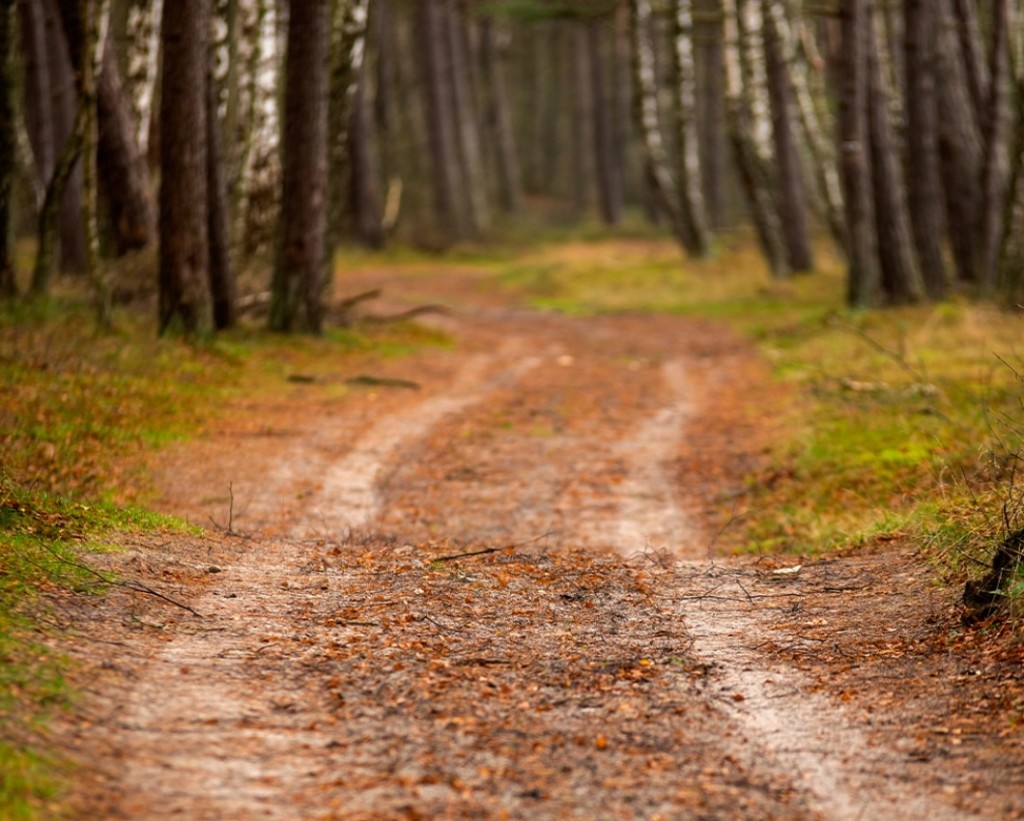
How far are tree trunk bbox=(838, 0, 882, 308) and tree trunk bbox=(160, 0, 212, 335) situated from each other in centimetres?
983

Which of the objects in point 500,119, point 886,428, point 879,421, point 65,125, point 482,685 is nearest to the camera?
point 482,685

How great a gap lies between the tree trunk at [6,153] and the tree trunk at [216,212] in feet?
7.26

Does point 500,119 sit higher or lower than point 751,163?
higher

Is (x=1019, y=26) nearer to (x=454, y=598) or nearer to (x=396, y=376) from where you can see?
(x=396, y=376)

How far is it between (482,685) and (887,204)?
15.8m

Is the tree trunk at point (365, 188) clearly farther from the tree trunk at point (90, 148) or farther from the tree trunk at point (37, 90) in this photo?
the tree trunk at point (90, 148)

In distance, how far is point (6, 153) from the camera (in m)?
14.5

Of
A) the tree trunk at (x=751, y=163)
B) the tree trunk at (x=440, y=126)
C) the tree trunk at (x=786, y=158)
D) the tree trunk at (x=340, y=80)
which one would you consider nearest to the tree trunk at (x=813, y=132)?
the tree trunk at (x=786, y=158)

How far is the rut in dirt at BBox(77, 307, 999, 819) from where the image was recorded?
4.32 meters

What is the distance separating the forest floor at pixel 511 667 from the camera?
434 cm

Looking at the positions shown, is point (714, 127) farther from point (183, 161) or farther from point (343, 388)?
point (183, 161)

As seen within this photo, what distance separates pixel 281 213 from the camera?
636 inches

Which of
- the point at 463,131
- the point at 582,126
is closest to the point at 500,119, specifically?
the point at 582,126

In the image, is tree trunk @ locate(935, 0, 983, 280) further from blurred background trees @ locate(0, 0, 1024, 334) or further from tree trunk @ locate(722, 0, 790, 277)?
tree trunk @ locate(722, 0, 790, 277)
